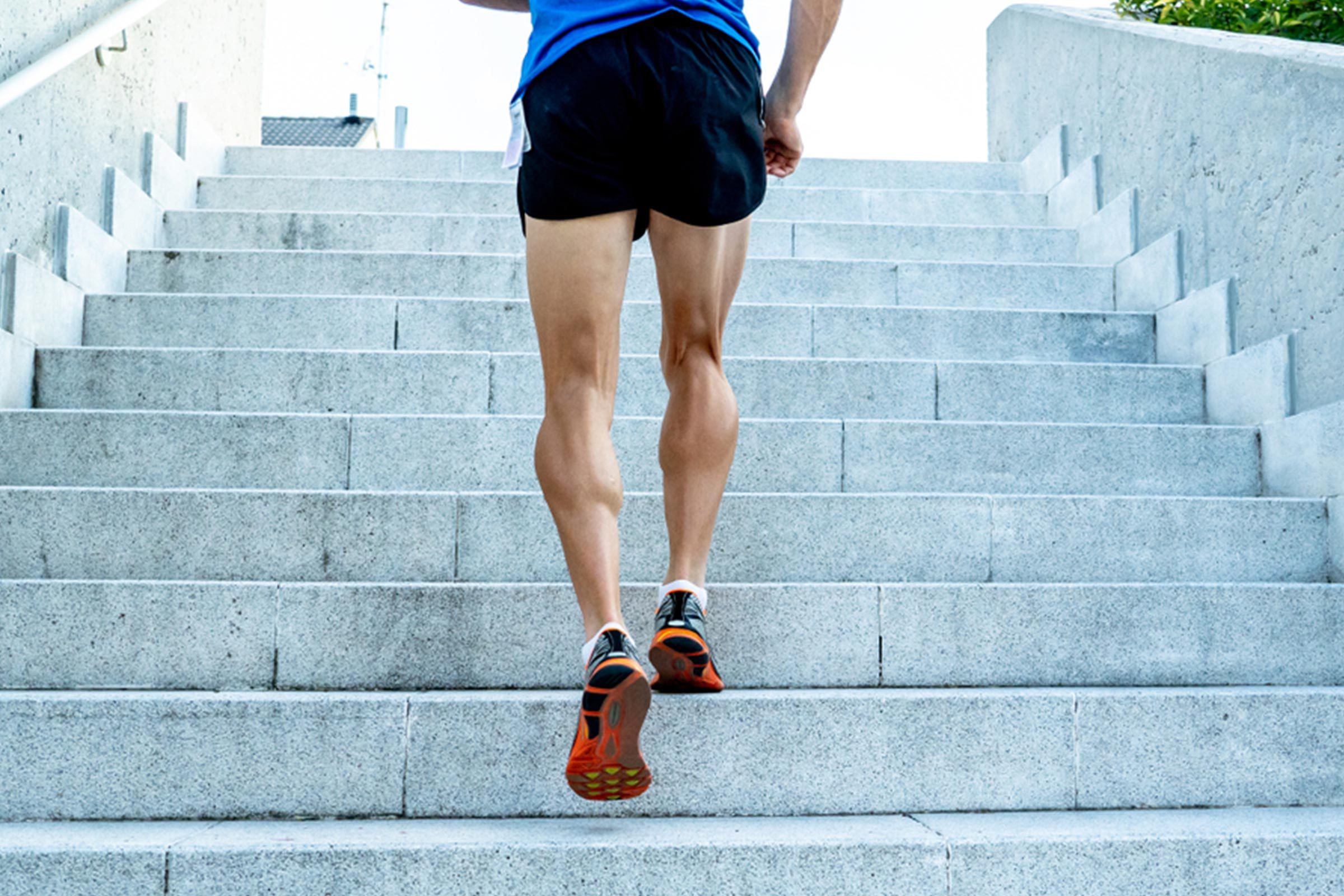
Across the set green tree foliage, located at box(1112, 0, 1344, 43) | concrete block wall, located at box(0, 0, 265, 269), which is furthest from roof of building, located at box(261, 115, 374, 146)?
green tree foliage, located at box(1112, 0, 1344, 43)

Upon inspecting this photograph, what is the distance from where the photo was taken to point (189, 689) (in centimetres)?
246

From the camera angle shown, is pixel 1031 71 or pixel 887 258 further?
pixel 1031 71

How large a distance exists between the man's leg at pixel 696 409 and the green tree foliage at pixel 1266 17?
362 centimetres

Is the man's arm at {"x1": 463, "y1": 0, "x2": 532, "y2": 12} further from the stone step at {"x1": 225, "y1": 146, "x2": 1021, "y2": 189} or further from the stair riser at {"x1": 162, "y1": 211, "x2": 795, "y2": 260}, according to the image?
the stone step at {"x1": 225, "y1": 146, "x2": 1021, "y2": 189}

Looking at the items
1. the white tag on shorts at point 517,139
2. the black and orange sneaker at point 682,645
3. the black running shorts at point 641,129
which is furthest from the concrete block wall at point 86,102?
the black and orange sneaker at point 682,645

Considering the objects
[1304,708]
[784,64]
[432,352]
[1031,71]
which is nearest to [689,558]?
[784,64]

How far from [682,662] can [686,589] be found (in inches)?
5.1

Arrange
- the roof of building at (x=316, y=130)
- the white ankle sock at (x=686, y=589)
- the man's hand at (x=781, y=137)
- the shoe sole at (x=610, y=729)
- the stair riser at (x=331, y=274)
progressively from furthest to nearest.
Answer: the roof of building at (x=316, y=130) → the stair riser at (x=331, y=274) → the man's hand at (x=781, y=137) → the white ankle sock at (x=686, y=589) → the shoe sole at (x=610, y=729)

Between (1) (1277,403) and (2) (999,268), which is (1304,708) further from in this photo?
(2) (999,268)

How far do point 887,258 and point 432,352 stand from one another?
207 cm

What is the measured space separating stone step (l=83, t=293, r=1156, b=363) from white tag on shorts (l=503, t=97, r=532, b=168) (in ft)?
6.09

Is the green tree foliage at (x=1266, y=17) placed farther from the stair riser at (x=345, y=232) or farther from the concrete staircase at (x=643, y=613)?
the stair riser at (x=345, y=232)

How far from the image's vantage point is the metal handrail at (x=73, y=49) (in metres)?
3.46

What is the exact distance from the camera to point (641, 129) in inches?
80.5
